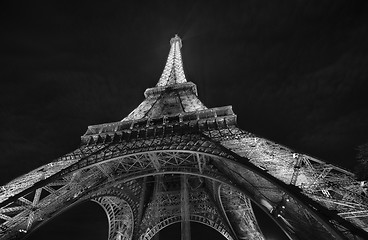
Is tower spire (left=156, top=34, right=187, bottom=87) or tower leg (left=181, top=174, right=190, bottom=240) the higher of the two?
tower spire (left=156, top=34, right=187, bottom=87)

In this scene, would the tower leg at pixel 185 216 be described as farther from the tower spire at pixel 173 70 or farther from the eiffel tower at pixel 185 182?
the tower spire at pixel 173 70

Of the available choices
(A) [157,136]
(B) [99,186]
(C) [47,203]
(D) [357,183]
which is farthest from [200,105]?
(D) [357,183]

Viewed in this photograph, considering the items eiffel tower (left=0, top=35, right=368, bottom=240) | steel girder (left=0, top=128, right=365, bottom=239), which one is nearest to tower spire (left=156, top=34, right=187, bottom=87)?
eiffel tower (left=0, top=35, right=368, bottom=240)

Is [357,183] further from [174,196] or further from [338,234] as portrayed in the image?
[174,196]

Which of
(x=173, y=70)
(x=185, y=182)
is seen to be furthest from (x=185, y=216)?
(x=173, y=70)

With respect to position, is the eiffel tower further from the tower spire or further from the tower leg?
the tower spire

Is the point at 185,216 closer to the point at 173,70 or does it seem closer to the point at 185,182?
the point at 185,182
